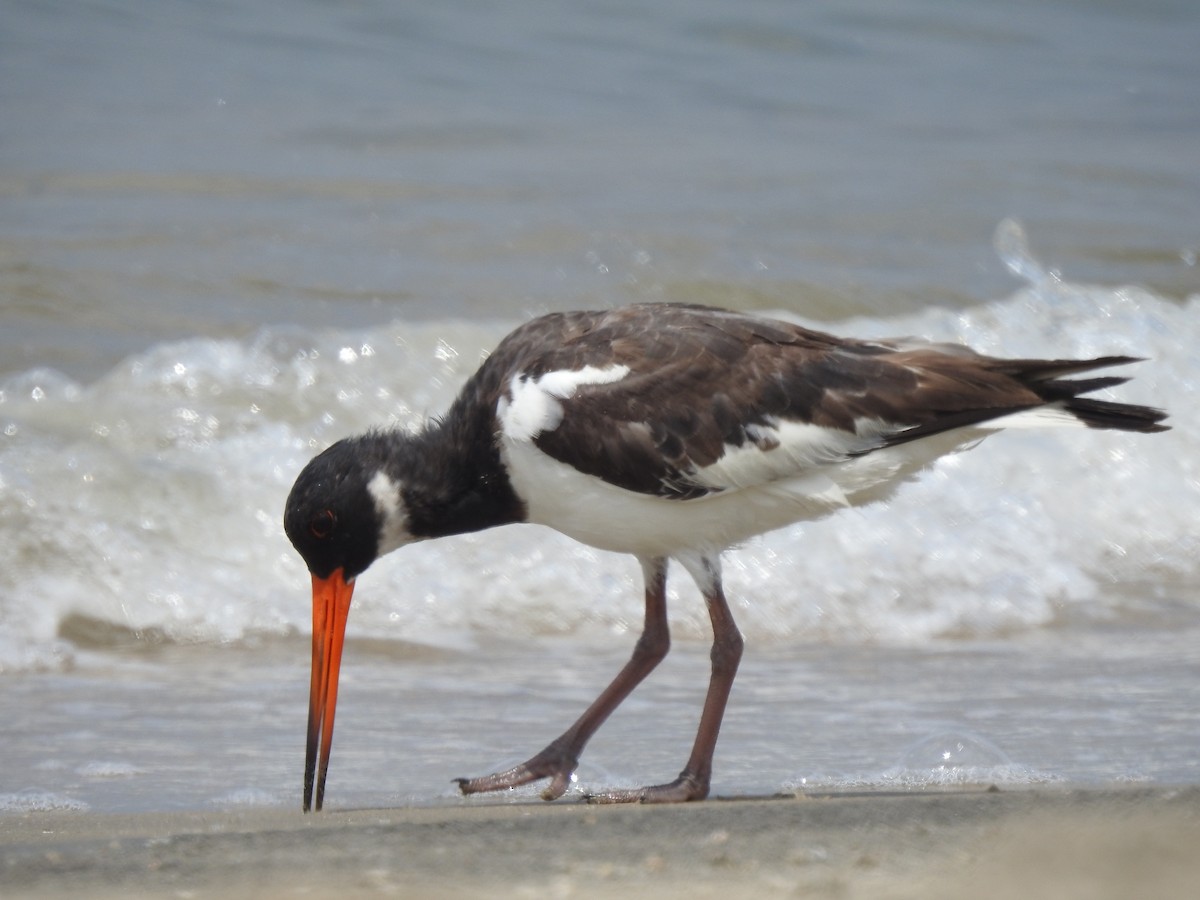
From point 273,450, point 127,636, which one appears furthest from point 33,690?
point 273,450

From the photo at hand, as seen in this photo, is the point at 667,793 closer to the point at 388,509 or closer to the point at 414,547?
the point at 388,509

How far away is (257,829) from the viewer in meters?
3.92

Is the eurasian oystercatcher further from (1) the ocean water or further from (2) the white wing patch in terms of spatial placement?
(1) the ocean water

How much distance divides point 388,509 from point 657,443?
796mm

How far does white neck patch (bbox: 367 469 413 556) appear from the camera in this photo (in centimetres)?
496

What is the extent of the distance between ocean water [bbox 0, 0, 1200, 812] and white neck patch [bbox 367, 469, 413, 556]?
2.38 ft

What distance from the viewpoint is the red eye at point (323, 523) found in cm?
487

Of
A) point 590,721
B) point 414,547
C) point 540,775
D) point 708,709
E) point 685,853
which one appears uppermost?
point 685,853

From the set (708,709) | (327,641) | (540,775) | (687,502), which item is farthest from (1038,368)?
(327,641)

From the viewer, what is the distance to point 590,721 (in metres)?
5.21

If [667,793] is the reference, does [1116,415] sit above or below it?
above

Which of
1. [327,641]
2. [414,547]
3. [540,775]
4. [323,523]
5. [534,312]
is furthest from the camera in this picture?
[534,312]

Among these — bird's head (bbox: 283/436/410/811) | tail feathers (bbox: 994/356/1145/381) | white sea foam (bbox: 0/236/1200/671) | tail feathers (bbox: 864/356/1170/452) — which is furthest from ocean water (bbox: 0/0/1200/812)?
tail feathers (bbox: 994/356/1145/381)

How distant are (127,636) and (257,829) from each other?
121 inches
